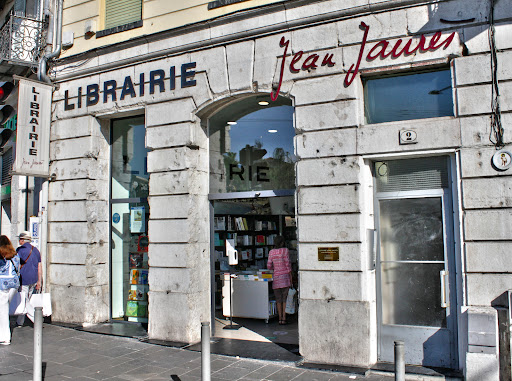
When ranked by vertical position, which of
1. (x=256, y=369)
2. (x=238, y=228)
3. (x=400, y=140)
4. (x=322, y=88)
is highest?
(x=322, y=88)

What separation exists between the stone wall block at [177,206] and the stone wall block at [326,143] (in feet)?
7.11

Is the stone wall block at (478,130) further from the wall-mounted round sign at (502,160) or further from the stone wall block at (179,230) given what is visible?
the stone wall block at (179,230)

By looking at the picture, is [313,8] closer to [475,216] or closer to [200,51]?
[200,51]

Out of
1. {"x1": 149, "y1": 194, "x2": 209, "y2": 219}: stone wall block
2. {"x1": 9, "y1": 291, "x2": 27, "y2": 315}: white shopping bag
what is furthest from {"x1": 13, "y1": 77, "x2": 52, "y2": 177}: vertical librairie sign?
{"x1": 149, "y1": 194, "x2": 209, "y2": 219}: stone wall block

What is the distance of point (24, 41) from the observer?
10.9 metres

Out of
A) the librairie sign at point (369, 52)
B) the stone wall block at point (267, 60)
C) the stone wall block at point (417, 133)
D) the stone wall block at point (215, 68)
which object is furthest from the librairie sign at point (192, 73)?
the stone wall block at point (417, 133)

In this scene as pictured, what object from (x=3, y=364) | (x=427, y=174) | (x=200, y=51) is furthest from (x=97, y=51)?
(x=427, y=174)

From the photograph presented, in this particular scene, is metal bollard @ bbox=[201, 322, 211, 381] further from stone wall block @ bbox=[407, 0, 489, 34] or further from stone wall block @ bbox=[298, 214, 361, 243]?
stone wall block @ bbox=[407, 0, 489, 34]

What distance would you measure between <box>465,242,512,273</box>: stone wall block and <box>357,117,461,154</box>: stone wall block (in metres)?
1.39

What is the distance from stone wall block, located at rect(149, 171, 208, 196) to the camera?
861cm

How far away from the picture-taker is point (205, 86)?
8.59 metres

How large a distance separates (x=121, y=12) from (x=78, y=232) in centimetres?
459

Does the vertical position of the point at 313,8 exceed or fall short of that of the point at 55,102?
it exceeds it

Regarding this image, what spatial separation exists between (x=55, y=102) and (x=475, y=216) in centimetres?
858
